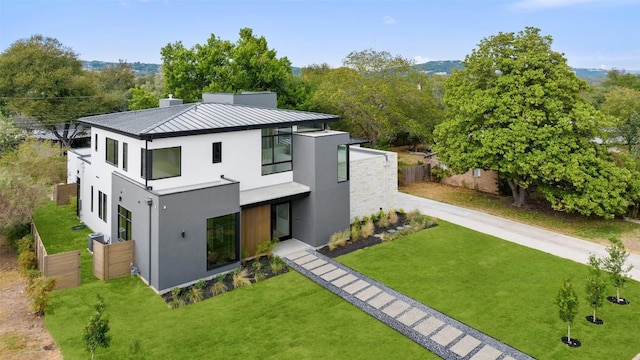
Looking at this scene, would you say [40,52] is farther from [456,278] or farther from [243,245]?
[456,278]

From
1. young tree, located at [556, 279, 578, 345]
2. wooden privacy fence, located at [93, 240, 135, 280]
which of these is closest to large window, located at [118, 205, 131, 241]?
wooden privacy fence, located at [93, 240, 135, 280]

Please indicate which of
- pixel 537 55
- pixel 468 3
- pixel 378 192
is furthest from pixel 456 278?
pixel 468 3

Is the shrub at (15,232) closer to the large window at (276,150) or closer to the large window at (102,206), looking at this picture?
the large window at (102,206)

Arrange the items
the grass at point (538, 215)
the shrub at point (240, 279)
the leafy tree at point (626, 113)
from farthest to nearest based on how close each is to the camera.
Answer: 1. the leafy tree at point (626, 113)
2. the grass at point (538, 215)
3. the shrub at point (240, 279)

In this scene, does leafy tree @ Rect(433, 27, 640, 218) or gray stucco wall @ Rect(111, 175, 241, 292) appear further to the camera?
leafy tree @ Rect(433, 27, 640, 218)

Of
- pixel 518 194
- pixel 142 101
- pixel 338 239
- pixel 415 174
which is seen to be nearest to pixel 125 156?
pixel 338 239

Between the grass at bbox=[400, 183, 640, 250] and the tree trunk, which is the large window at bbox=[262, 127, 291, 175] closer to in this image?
the grass at bbox=[400, 183, 640, 250]

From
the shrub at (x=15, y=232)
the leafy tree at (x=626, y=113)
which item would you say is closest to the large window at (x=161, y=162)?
the shrub at (x=15, y=232)
